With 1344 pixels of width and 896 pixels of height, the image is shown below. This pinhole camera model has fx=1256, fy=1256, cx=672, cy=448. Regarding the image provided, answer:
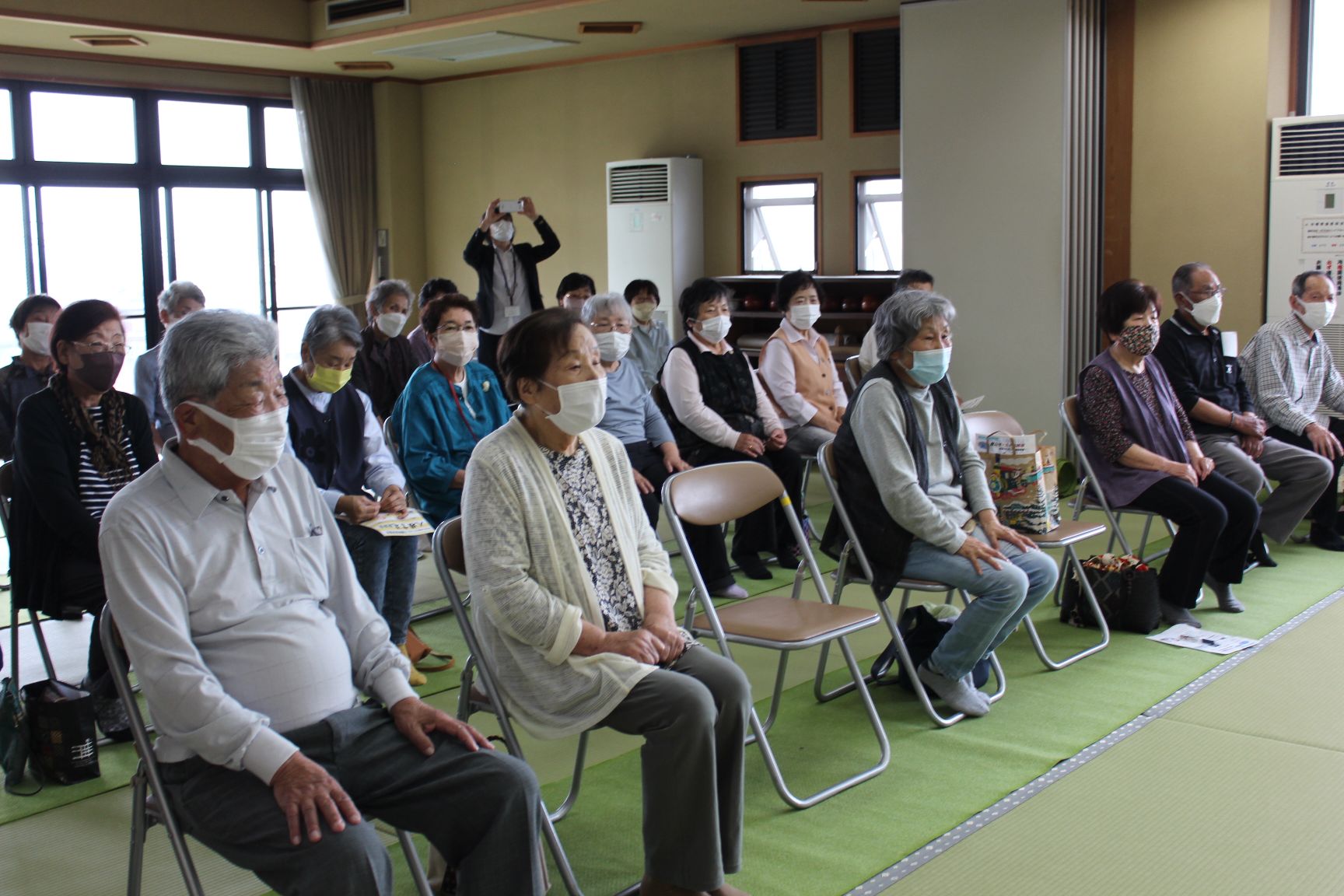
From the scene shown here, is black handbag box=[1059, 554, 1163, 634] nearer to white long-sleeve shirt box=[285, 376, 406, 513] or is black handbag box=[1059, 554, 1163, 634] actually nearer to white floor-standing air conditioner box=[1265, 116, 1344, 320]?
white long-sleeve shirt box=[285, 376, 406, 513]

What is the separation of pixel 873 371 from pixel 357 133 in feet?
29.5

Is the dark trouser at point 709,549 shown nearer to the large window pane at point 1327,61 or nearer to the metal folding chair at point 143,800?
the metal folding chair at point 143,800

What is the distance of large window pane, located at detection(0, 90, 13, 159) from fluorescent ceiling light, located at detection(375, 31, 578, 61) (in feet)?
9.42

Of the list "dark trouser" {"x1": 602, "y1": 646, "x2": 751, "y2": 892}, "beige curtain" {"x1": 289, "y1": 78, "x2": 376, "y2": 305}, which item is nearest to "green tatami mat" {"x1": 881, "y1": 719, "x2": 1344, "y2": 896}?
"dark trouser" {"x1": 602, "y1": 646, "x2": 751, "y2": 892}

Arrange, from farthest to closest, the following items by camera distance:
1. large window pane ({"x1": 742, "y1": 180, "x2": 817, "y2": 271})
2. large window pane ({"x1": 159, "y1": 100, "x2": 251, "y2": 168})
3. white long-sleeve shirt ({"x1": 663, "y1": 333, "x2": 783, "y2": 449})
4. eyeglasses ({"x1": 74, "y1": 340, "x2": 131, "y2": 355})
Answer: large window pane ({"x1": 159, "y1": 100, "x2": 251, "y2": 168}) < large window pane ({"x1": 742, "y1": 180, "x2": 817, "y2": 271}) < white long-sleeve shirt ({"x1": 663, "y1": 333, "x2": 783, "y2": 449}) < eyeglasses ({"x1": 74, "y1": 340, "x2": 131, "y2": 355})

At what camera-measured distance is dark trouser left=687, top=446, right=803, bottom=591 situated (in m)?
5.64

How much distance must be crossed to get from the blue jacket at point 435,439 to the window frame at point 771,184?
16.9 ft

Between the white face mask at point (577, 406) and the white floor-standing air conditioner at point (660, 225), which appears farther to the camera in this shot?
the white floor-standing air conditioner at point (660, 225)

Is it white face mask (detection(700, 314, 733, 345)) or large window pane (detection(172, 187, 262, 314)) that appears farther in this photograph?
large window pane (detection(172, 187, 262, 314))

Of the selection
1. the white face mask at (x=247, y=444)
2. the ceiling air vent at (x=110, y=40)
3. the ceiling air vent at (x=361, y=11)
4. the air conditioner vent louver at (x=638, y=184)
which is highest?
the ceiling air vent at (x=361, y=11)

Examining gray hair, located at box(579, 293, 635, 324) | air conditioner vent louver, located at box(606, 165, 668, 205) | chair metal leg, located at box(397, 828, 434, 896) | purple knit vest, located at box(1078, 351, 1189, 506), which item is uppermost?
air conditioner vent louver, located at box(606, 165, 668, 205)

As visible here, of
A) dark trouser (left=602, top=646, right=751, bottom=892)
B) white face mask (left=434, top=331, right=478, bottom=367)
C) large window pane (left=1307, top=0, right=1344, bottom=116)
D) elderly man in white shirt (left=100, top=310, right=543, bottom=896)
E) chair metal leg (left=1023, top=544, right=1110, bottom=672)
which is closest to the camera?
elderly man in white shirt (left=100, top=310, right=543, bottom=896)

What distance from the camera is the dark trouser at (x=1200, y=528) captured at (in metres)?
4.81

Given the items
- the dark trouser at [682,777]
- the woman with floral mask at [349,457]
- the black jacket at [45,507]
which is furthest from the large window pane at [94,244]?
the dark trouser at [682,777]
